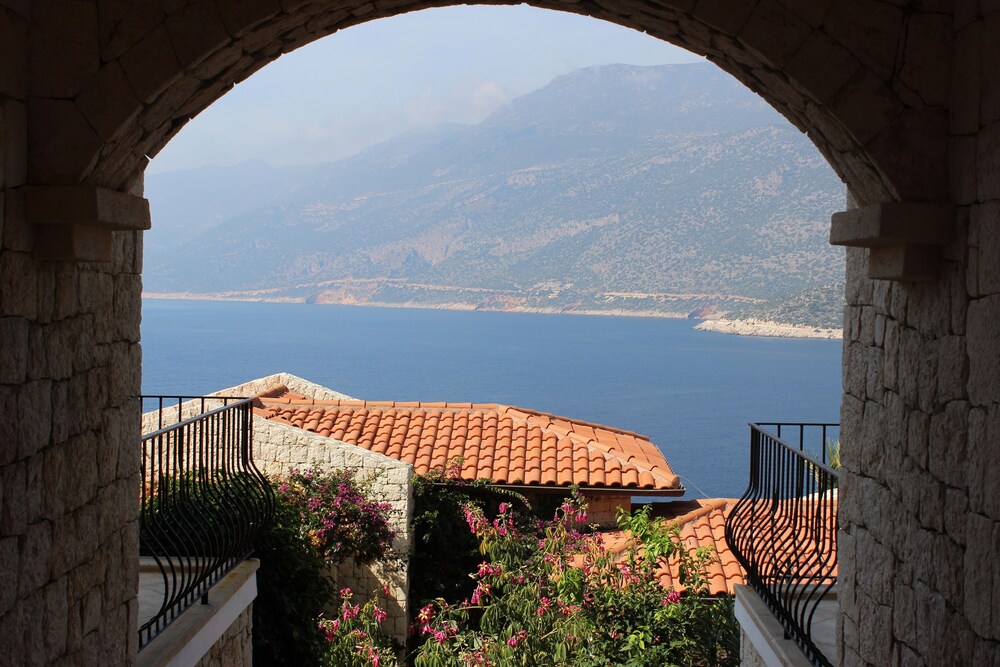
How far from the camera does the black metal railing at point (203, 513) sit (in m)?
4.71

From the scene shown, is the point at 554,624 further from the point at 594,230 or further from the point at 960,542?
the point at 594,230

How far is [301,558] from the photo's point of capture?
8367 millimetres

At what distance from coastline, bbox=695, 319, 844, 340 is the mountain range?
1.79 metres

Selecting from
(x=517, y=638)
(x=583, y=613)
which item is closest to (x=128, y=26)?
(x=517, y=638)

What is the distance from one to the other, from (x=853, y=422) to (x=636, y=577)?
5093 millimetres

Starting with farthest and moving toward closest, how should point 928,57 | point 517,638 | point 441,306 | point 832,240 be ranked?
point 441,306, point 517,638, point 832,240, point 928,57

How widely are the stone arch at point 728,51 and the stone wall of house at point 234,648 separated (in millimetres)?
2711

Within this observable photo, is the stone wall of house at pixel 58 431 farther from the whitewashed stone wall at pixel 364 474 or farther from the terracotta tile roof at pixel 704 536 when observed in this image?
the whitewashed stone wall at pixel 364 474

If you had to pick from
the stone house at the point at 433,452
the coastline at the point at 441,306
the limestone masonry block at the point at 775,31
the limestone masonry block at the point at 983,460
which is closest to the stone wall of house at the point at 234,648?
the limestone masonry block at the point at 983,460

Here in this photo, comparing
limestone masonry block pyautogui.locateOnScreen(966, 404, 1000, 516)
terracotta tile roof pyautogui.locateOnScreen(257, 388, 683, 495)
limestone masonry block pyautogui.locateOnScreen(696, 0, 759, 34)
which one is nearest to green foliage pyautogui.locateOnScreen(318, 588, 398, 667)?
terracotta tile roof pyautogui.locateOnScreen(257, 388, 683, 495)

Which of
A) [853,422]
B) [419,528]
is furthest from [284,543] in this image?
[853,422]

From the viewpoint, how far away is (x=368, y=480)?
11062 millimetres

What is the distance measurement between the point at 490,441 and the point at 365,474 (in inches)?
106

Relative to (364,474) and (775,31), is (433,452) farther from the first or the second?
(775,31)
